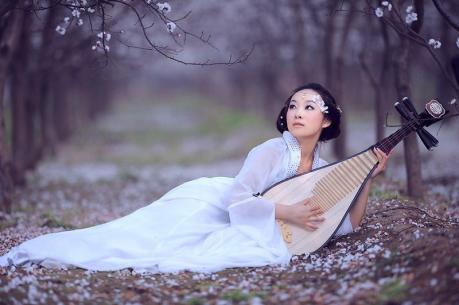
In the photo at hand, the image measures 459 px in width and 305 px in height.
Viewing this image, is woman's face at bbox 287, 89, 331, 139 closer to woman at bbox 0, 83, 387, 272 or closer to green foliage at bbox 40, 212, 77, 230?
woman at bbox 0, 83, 387, 272

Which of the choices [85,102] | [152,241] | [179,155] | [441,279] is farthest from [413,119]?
[85,102]

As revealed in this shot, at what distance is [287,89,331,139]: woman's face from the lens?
567 centimetres

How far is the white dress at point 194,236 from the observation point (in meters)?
5.24

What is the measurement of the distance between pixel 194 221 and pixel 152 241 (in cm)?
39

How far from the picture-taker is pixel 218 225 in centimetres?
557

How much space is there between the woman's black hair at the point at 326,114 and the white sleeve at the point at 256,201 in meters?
0.39

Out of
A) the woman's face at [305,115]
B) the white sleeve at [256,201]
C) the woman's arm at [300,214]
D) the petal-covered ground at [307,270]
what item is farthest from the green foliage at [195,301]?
the woman's face at [305,115]

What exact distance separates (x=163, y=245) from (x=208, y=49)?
82.9ft

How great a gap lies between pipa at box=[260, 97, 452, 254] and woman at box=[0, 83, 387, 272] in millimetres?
82

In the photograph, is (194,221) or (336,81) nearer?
(194,221)

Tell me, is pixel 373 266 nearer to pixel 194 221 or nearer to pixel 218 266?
pixel 218 266

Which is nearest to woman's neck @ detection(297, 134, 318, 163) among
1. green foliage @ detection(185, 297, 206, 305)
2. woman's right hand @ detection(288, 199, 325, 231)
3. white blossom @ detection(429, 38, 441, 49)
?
woman's right hand @ detection(288, 199, 325, 231)

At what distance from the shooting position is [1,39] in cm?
926

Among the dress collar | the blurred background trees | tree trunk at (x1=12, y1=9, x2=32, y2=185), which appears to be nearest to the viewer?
the dress collar
